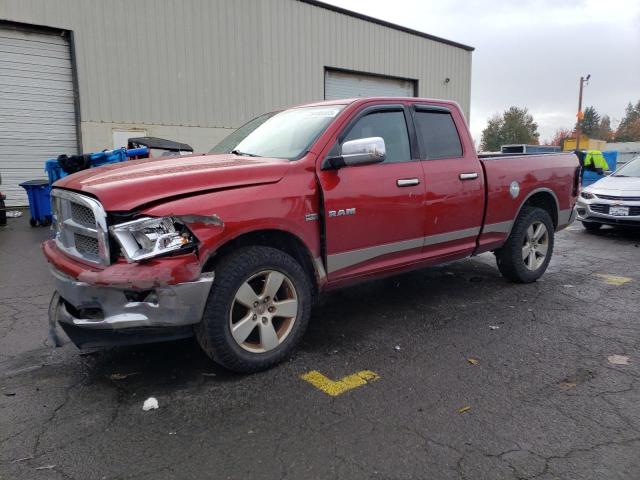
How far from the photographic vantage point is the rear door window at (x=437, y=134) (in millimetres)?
4411

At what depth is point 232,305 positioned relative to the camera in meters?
3.14

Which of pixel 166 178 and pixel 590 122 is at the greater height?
pixel 590 122

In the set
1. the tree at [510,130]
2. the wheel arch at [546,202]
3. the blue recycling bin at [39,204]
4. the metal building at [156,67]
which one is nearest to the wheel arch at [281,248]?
the wheel arch at [546,202]

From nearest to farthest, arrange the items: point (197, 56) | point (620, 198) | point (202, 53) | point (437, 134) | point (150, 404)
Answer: point (150, 404), point (437, 134), point (620, 198), point (197, 56), point (202, 53)

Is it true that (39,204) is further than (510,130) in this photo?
No

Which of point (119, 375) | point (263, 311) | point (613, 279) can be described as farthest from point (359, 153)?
point (613, 279)

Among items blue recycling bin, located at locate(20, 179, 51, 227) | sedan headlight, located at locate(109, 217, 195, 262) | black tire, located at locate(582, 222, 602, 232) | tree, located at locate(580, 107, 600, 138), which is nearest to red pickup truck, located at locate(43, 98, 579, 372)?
sedan headlight, located at locate(109, 217, 195, 262)

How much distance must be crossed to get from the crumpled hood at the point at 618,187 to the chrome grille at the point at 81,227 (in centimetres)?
905

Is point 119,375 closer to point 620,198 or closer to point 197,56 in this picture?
point 620,198

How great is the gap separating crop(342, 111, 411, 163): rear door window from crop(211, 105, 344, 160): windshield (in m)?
0.25

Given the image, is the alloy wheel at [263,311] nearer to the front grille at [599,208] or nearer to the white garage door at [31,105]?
the front grille at [599,208]

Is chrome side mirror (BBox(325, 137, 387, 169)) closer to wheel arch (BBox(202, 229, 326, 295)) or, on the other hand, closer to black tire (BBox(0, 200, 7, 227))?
wheel arch (BBox(202, 229, 326, 295))

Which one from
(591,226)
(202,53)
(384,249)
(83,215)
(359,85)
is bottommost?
(591,226)

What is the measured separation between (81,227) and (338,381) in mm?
1940
